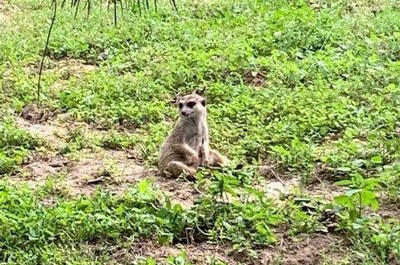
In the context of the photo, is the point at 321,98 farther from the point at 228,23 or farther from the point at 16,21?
the point at 16,21

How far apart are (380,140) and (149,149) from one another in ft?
5.74

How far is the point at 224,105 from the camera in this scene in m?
7.32

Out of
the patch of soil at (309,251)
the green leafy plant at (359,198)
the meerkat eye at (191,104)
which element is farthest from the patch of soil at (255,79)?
the patch of soil at (309,251)

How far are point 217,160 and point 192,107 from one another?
0.49 meters

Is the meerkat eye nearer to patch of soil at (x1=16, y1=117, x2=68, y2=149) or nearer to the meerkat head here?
the meerkat head

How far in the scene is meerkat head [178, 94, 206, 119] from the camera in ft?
20.3

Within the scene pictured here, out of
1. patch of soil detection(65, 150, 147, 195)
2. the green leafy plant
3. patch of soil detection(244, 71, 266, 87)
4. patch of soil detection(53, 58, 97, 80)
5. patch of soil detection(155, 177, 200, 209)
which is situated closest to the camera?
the green leafy plant

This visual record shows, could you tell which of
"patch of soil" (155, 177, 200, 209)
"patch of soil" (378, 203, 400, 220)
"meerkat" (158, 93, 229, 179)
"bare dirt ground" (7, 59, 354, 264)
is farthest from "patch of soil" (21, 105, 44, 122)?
"patch of soil" (378, 203, 400, 220)

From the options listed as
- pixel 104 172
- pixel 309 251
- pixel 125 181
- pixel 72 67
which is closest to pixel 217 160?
pixel 125 181

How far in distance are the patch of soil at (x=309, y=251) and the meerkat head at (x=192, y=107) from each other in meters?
1.72

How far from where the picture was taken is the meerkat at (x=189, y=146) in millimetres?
5895

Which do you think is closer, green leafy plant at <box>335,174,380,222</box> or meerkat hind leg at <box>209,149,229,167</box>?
green leafy plant at <box>335,174,380,222</box>

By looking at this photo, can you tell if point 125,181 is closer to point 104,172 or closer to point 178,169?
point 104,172

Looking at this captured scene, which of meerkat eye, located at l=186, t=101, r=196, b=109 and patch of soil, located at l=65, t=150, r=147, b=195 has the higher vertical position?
meerkat eye, located at l=186, t=101, r=196, b=109
